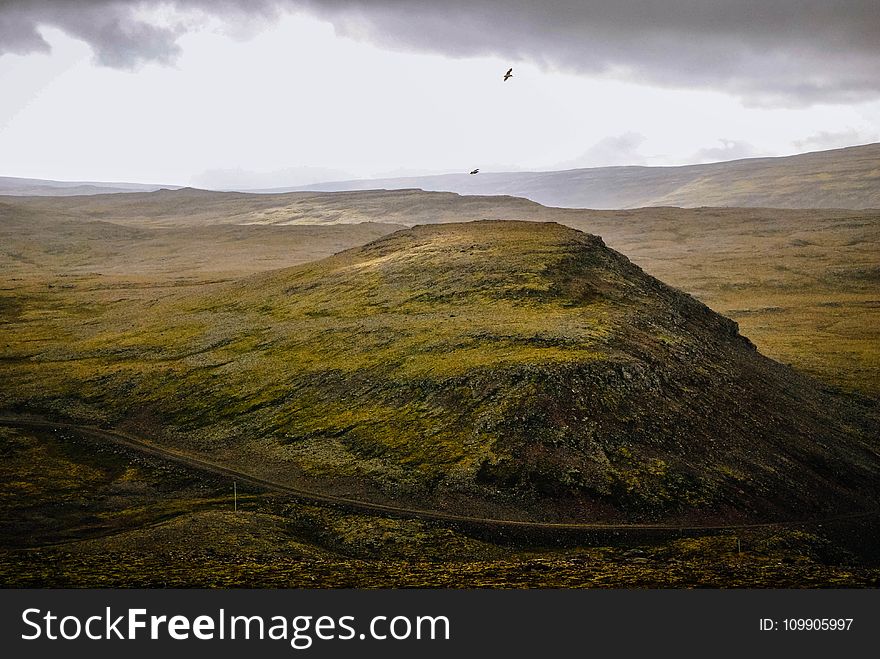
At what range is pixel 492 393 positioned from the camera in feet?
223

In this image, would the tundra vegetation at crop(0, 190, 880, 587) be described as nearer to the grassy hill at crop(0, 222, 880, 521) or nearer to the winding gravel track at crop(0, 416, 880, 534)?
the grassy hill at crop(0, 222, 880, 521)

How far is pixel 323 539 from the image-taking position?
50625 millimetres

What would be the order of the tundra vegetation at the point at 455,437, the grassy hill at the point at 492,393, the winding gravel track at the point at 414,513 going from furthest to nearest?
the grassy hill at the point at 492,393 → the winding gravel track at the point at 414,513 → the tundra vegetation at the point at 455,437

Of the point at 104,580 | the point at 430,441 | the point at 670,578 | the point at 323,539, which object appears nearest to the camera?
the point at 104,580

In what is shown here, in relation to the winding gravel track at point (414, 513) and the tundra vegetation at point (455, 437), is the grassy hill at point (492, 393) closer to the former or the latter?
the tundra vegetation at point (455, 437)

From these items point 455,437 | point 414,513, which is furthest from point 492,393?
point 414,513

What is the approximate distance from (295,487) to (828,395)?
6980 centimetres

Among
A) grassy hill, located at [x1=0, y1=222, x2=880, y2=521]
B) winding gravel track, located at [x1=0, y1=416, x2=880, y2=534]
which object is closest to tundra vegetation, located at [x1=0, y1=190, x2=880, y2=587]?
grassy hill, located at [x1=0, y1=222, x2=880, y2=521]

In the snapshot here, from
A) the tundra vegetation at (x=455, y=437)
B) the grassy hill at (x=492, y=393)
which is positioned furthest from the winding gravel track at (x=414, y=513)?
the grassy hill at (x=492, y=393)

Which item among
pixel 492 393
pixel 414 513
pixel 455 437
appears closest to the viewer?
pixel 414 513

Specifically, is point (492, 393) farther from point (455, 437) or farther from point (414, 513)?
point (414, 513)

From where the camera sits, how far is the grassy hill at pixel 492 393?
57875 millimetres

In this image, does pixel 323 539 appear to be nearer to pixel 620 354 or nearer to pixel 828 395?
pixel 620 354

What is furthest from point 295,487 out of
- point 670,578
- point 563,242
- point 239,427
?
point 563,242
